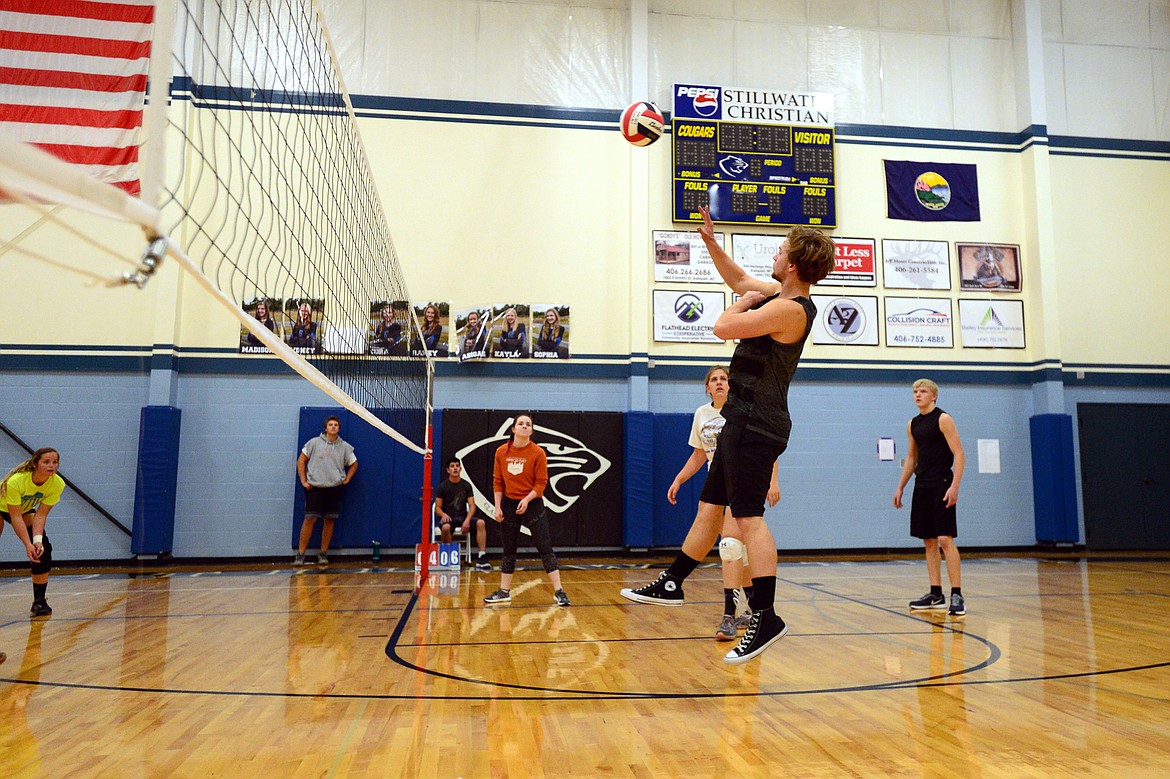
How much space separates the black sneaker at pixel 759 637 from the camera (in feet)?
11.3

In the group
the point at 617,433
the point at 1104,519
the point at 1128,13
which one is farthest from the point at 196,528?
the point at 1128,13

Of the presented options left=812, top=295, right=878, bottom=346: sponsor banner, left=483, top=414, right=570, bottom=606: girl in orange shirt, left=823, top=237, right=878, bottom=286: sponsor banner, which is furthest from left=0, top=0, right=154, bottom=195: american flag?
left=823, top=237, right=878, bottom=286: sponsor banner

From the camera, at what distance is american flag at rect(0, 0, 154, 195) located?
4805mm

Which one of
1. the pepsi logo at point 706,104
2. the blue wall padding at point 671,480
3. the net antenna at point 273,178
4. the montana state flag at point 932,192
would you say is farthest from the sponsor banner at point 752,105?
the net antenna at point 273,178

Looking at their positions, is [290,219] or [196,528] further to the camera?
[196,528]

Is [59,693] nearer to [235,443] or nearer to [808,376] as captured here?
[235,443]

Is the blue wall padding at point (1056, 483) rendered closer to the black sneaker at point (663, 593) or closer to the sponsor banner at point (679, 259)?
the sponsor banner at point (679, 259)

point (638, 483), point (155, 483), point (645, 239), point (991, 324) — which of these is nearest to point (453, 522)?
point (638, 483)

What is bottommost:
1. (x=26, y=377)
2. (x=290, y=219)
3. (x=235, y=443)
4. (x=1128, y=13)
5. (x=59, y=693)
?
(x=59, y=693)

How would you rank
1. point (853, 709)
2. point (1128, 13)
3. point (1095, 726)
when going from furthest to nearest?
point (1128, 13) < point (853, 709) < point (1095, 726)

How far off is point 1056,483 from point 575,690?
10.6 m

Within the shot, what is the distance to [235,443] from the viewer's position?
10.6 meters

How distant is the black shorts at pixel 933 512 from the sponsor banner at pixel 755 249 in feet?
20.3

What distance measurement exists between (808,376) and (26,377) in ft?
35.4
